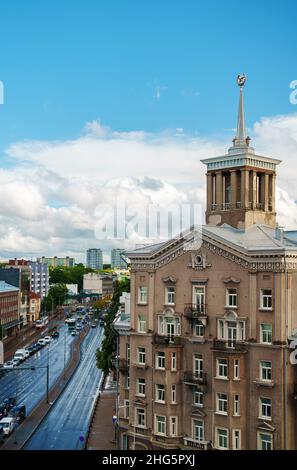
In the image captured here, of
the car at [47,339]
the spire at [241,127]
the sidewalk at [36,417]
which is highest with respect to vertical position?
the spire at [241,127]

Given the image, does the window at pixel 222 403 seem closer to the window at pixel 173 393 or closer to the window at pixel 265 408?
the window at pixel 265 408

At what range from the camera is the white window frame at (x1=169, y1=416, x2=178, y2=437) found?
48.9 m

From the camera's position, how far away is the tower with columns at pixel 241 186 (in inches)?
2057

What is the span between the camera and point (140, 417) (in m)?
51.5

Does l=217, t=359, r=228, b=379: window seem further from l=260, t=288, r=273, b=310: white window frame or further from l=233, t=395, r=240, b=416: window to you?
l=260, t=288, r=273, b=310: white window frame

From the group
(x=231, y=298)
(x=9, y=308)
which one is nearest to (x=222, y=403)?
(x=231, y=298)

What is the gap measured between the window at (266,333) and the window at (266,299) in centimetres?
123

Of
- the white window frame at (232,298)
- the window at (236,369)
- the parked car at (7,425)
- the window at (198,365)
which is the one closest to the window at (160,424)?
the window at (198,365)

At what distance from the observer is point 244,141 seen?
180 ft

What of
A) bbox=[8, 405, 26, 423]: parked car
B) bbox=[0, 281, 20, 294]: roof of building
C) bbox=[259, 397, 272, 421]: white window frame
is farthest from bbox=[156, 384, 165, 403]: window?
bbox=[0, 281, 20, 294]: roof of building

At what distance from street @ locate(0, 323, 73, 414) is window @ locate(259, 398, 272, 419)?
39.5 meters

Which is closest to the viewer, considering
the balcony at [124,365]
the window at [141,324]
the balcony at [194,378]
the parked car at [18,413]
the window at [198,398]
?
the balcony at [194,378]
